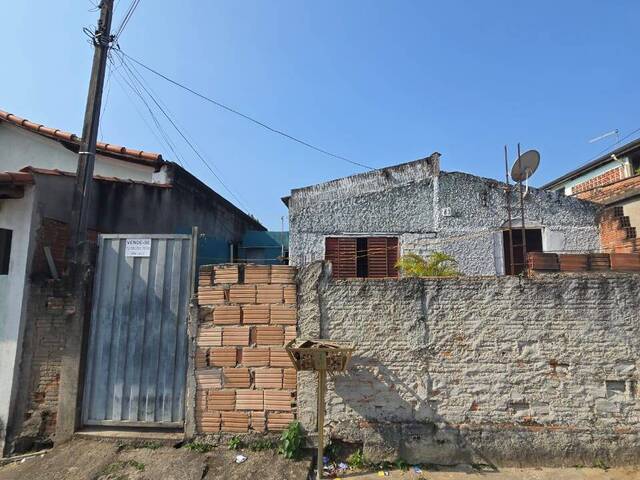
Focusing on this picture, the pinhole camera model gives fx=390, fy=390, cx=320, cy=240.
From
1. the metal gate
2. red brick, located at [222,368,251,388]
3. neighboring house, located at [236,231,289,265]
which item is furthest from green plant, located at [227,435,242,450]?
neighboring house, located at [236,231,289,265]

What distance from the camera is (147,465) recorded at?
4.28m

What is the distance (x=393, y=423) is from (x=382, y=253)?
14.0ft

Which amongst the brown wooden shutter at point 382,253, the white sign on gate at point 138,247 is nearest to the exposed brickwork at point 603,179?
the brown wooden shutter at point 382,253

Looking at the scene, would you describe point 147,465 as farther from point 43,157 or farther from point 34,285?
point 43,157

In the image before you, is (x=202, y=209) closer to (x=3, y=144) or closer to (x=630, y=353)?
(x=3, y=144)

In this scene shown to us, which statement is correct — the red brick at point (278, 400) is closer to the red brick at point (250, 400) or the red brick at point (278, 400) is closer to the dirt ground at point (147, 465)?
the red brick at point (250, 400)

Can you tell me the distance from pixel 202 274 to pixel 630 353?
508 centimetres

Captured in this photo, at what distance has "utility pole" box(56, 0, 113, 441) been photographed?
4.84 meters

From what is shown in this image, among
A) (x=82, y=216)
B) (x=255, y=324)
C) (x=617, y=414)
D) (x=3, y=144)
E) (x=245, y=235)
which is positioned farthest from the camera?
(x=245, y=235)

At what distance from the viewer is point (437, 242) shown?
819 centimetres

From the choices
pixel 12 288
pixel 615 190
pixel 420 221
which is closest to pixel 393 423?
pixel 420 221

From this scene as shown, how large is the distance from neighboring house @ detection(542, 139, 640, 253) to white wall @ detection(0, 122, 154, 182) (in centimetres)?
885

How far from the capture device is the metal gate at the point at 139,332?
4859 mm

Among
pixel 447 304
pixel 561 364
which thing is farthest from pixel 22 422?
pixel 561 364
